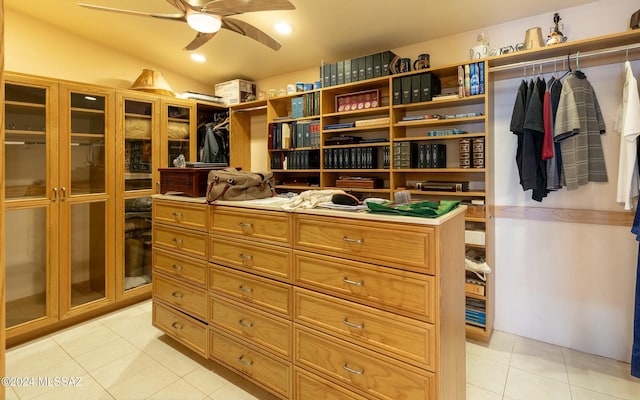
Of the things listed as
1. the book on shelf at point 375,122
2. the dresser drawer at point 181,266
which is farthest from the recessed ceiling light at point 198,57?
the dresser drawer at point 181,266

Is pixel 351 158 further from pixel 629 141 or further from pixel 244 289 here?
pixel 629 141

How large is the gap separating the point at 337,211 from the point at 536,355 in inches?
82.0

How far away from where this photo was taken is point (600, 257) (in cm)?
239

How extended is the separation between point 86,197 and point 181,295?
160 centimetres

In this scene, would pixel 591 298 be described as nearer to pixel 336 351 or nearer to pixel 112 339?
pixel 336 351

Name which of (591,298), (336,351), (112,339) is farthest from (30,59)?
(591,298)

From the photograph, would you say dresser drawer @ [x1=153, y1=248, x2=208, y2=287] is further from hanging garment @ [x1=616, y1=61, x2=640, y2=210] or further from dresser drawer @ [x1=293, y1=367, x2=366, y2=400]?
hanging garment @ [x1=616, y1=61, x2=640, y2=210]

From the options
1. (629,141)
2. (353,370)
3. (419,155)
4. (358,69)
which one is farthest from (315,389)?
(358,69)

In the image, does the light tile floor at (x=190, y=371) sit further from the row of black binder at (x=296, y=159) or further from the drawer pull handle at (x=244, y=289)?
the row of black binder at (x=296, y=159)

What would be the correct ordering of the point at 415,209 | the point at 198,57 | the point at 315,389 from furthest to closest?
the point at 198,57 → the point at 315,389 → the point at 415,209

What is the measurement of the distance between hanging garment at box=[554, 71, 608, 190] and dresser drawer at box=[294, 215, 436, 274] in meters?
1.64

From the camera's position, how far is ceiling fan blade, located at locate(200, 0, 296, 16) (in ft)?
6.16

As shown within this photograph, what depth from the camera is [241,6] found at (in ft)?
6.30

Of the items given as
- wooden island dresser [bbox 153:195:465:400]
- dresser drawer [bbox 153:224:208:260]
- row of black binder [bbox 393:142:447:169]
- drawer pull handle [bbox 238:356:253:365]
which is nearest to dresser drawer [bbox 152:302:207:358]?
wooden island dresser [bbox 153:195:465:400]
